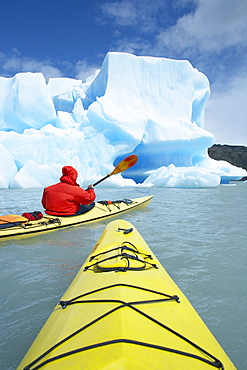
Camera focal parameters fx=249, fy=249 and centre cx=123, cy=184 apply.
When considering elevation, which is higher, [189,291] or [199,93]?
[199,93]

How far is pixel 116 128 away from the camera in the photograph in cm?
1316

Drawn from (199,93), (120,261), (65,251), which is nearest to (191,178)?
(199,93)

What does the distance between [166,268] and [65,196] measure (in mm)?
2127

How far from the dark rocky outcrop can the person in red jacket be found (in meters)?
45.0

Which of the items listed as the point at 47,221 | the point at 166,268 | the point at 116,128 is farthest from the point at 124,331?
Result: the point at 116,128

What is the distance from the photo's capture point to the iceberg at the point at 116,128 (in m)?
12.8

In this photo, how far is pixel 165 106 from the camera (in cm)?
1538

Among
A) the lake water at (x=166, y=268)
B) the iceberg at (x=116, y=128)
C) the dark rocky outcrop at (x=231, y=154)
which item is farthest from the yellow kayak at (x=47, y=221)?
the dark rocky outcrop at (x=231, y=154)

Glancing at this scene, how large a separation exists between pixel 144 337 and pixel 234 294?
113 cm

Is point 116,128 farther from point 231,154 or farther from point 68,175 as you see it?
point 231,154

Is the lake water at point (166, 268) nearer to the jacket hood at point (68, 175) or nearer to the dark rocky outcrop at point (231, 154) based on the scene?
the jacket hood at point (68, 175)

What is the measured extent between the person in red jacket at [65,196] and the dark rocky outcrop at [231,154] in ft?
148

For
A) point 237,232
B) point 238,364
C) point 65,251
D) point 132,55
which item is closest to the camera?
point 238,364

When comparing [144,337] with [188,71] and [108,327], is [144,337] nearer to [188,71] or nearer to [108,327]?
[108,327]
